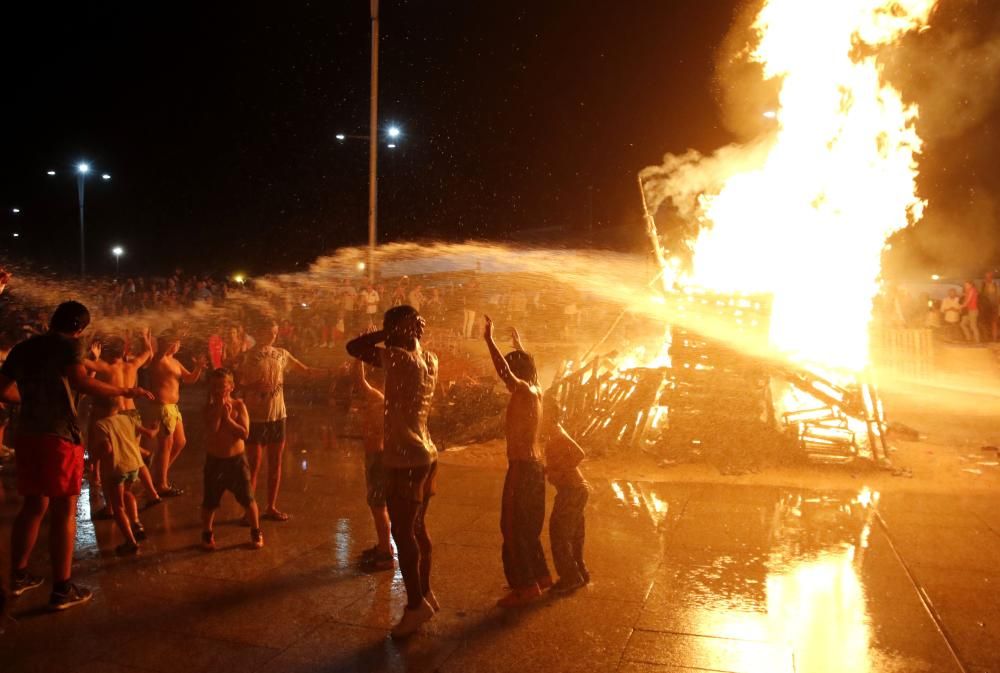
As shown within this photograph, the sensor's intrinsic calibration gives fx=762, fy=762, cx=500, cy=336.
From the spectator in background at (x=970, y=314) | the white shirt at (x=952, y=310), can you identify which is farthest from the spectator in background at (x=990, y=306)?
the white shirt at (x=952, y=310)

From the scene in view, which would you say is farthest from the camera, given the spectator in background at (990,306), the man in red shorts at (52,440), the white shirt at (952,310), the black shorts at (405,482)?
the white shirt at (952,310)

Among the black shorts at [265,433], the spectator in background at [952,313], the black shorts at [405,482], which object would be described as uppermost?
the spectator in background at [952,313]

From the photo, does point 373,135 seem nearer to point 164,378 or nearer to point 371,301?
point 371,301

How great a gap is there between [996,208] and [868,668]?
28.4 m

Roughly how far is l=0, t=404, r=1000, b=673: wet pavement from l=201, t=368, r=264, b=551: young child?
228 mm

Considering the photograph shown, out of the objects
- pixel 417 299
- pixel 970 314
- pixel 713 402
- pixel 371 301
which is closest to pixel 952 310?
pixel 970 314

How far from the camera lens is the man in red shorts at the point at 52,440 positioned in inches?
181

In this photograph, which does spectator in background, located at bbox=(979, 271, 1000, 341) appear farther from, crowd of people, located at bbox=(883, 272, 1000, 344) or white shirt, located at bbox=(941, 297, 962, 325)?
white shirt, located at bbox=(941, 297, 962, 325)

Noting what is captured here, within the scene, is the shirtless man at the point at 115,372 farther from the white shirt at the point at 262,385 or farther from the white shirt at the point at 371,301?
the white shirt at the point at 371,301

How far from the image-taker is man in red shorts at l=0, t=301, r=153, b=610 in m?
4.61

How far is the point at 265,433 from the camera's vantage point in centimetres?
643

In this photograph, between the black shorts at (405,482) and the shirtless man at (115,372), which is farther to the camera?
the shirtless man at (115,372)

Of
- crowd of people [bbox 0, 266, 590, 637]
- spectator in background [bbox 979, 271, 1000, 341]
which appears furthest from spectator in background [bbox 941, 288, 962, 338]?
crowd of people [bbox 0, 266, 590, 637]

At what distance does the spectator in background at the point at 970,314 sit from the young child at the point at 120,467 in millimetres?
18518
